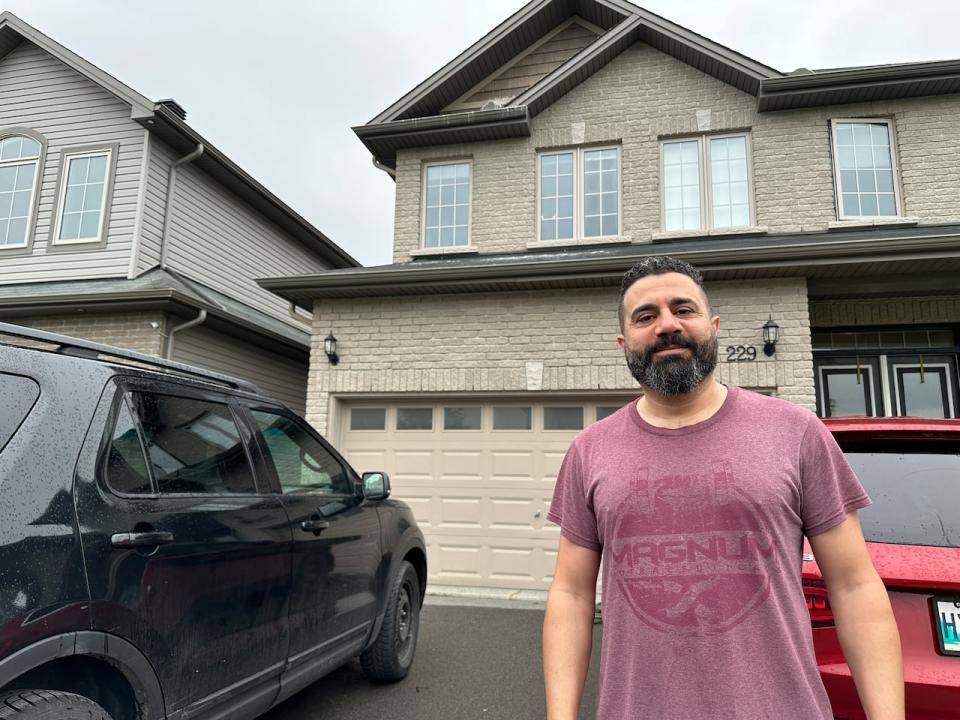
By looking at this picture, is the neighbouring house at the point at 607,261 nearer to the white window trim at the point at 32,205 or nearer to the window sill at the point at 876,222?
the window sill at the point at 876,222

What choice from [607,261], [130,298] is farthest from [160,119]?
[607,261]

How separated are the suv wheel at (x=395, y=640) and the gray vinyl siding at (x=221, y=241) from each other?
26.3 feet

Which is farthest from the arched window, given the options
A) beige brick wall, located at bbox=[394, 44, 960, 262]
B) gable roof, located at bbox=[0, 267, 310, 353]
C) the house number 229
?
the house number 229

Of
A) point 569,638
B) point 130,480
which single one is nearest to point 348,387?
point 130,480

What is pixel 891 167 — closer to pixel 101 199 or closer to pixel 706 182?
pixel 706 182

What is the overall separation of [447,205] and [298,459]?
6.56m

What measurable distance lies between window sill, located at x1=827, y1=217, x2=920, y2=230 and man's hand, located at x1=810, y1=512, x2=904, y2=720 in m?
7.87

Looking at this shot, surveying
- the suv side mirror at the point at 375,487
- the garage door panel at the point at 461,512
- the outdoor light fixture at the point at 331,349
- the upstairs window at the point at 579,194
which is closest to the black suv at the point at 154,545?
the suv side mirror at the point at 375,487

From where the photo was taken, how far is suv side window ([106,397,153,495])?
91.4 inches

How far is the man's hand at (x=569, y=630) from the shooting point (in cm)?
159

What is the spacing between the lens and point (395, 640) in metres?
4.37

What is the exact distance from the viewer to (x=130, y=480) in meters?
2.38

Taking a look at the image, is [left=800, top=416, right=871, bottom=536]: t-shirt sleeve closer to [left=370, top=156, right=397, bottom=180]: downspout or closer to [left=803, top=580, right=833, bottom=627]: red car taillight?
[left=803, top=580, right=833, bottom=627]: red car taillight

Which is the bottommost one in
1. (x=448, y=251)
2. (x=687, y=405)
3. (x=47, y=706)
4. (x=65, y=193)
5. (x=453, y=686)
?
(x=453, y=686)
